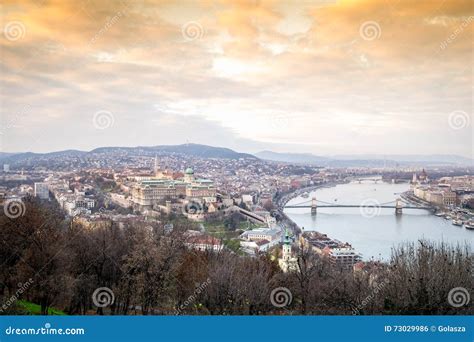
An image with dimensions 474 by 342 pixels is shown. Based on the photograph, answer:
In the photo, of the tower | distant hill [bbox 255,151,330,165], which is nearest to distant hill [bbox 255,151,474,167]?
distant hill [bbox 255,151,330,165]

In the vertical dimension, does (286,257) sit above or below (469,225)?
below

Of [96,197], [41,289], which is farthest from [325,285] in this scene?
[96,197]

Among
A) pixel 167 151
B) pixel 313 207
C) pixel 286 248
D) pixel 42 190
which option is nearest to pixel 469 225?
pixel 286 248

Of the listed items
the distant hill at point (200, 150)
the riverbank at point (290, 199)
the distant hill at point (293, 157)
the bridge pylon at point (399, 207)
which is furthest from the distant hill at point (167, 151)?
the bridge pylon at point (399, 207)

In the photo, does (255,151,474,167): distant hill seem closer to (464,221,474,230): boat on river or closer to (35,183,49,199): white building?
(464,221,474,230): boat on river

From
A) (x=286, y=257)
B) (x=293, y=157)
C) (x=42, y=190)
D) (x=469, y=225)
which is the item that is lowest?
(x=286, y=257)

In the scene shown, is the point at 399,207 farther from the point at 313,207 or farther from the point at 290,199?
the point at 290,199

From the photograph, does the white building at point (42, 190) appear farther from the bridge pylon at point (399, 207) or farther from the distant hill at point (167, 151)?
the bridge pylon at point (399, 207)

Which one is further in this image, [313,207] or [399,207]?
[313,207]
